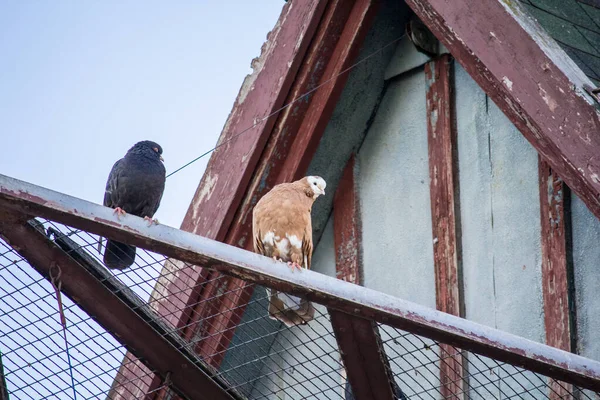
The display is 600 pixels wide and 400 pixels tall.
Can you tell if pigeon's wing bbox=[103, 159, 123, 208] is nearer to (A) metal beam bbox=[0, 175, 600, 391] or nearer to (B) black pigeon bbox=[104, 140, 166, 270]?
(B) black pigeon bbox=[104, 140, 166, 270]

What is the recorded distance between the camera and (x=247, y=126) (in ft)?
19.2

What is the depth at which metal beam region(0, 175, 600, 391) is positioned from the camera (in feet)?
11.0

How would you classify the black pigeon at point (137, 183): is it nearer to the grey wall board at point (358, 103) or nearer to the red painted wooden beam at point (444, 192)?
the grey wall board at point (358, 103)

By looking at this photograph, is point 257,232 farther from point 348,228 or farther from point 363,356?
point 363,356

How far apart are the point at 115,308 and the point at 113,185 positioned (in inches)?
97.9

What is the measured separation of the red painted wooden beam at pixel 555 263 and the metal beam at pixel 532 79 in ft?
1.51

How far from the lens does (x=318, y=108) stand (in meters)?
5.71

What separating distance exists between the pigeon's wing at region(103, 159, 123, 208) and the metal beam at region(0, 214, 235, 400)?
2.32 metres

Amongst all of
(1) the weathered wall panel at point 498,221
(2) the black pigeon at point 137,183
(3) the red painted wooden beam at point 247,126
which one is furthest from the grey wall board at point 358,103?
(2) the black pigeon at point 137,183

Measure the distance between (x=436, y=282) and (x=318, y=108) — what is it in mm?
1252

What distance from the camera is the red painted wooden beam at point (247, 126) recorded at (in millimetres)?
5711

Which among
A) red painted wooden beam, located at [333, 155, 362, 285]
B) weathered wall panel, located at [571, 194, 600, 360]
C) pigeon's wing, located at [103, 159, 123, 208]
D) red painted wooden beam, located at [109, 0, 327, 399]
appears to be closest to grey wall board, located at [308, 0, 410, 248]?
red painted wooden beam, located at [333, 155, 362, 285]

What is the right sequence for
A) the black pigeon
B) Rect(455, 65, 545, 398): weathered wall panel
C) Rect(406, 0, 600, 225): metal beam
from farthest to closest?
the black pigeon → Rect(455, 65, 545, 398): weathered wall panel → Rect(406, 0, 600, 225): metal beam

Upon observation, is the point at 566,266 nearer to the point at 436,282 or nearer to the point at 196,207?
the point at 436,282
